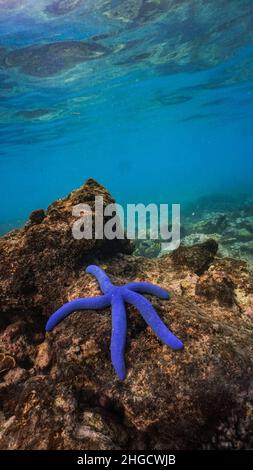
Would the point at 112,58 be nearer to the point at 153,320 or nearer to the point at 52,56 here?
the point at 52,56

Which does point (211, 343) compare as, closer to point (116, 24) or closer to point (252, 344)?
point (252, 344)

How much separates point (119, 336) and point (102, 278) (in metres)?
0.91

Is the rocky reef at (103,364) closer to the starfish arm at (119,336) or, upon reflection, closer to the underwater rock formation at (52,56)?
the starfish arm at (119,336)

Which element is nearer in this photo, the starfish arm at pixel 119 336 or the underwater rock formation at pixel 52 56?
the starfish arm at pixel 119 336

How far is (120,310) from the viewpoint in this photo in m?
3.13

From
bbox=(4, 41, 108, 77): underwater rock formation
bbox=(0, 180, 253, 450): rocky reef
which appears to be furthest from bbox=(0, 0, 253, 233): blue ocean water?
bbox=(0, 180, 253, 450): rocky reef

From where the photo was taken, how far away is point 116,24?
1430 cm

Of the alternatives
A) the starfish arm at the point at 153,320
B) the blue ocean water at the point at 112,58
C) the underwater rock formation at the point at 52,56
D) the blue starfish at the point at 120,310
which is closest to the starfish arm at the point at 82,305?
the blue starfish at the point at 120,310

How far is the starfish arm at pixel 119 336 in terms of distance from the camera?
2857 millimetres

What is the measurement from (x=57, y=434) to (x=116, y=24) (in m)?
16.2

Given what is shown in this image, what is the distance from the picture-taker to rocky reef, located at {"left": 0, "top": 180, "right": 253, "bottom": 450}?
257 cm

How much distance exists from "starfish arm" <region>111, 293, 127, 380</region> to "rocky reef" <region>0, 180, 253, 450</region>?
134 millimetres

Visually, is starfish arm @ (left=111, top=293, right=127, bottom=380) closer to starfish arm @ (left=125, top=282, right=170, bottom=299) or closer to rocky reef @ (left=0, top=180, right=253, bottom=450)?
rocky reef @ (left=0, top=180, right=253, bottom=450)

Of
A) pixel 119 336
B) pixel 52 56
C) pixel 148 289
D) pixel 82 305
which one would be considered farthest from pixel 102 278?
pixel 52 56
